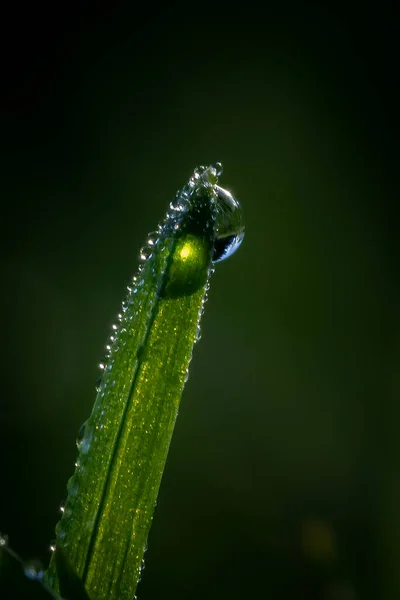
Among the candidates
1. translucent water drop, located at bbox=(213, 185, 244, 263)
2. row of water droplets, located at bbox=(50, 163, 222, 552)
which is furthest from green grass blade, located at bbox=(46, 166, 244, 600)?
translucent water drop, located at bbox=(213, 185, 244, 263)

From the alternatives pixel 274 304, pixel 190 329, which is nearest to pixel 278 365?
pixel 274 304

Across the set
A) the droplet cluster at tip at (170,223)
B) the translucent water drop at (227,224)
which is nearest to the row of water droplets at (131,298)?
the droplet cluster at tip at (170,223)

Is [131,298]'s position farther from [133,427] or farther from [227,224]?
[227,224]

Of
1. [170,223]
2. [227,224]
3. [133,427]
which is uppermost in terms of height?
[227,224]

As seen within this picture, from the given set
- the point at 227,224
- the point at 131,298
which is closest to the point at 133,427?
the point at 131,298

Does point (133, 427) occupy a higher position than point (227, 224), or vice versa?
point (227, 224)

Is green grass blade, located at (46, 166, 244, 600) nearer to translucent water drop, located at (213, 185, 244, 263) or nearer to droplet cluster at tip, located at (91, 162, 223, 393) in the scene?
droplet cluster at tip, located at (91, 162, 223, 393)

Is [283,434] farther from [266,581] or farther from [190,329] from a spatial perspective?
[190,329]
